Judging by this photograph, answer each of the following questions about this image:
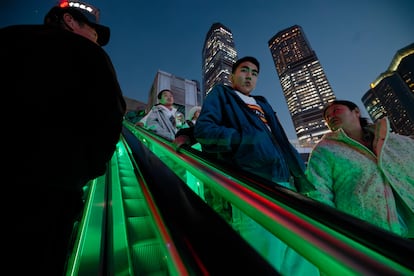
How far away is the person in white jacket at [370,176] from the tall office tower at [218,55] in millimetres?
61363

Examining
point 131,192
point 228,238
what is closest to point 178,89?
point 131,192

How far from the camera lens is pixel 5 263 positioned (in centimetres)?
51

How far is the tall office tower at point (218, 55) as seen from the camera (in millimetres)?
63597

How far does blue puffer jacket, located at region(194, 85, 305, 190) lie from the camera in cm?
126

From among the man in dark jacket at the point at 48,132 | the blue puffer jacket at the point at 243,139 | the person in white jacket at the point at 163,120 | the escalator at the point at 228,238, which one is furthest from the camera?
the person in white jacket at the point at 163,120

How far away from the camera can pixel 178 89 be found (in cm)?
1308

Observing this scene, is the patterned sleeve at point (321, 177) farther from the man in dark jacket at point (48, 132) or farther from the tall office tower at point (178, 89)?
the tall office tower at point (178, 89)

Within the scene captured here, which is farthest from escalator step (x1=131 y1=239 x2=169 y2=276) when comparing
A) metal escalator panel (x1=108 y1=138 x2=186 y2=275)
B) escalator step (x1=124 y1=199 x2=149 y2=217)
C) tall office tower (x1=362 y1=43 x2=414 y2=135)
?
tall office tower (x1=362 y1=43 x2=414 y2=135)

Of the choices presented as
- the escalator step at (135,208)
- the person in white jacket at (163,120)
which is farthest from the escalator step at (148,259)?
the person in white jacket at (163,120)

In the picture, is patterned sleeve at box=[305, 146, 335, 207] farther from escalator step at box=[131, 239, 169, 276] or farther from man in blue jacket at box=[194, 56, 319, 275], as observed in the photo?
escalator step at box=[131, 239, 169, 276]

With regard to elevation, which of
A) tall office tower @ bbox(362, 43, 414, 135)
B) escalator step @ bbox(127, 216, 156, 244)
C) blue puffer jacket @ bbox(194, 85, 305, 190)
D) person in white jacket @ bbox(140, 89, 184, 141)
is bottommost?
escalator step @ bbox(127, 216, 156, 244)

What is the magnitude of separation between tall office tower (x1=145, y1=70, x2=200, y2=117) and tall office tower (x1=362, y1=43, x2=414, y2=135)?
196ft

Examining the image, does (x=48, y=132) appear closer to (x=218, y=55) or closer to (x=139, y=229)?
(x=139, y=229)

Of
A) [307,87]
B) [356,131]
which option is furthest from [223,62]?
[356,131]
